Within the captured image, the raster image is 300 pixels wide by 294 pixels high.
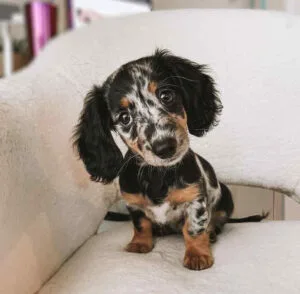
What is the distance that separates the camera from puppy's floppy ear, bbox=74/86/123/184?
87cm

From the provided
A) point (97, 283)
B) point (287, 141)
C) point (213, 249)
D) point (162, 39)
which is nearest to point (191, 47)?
point (162, 39)

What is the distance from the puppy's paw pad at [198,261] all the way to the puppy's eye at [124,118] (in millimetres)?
260

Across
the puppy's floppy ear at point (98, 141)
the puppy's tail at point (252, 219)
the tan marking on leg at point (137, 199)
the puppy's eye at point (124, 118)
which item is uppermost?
the puppy's eye at point (124, 118)

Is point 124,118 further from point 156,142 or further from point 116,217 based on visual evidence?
point 116,217

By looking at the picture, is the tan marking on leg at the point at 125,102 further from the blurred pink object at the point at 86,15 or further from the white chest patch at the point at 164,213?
the blurred pink object at the point at 86,15

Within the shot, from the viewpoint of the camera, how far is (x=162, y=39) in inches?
43.9

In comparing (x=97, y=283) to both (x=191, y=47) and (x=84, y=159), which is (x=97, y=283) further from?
(x=191, y=47)

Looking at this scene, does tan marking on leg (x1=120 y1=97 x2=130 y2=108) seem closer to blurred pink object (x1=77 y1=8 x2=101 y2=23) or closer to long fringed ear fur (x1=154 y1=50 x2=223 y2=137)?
long fringed ear fur (x1=154 y1=50 x2=223 y2=137)

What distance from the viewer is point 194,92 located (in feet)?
2.94

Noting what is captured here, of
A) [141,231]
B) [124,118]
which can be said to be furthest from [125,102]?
[141,231]

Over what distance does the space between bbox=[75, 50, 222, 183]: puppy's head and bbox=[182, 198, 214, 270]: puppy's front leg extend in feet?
0.43

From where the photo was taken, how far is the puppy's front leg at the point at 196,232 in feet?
2.84

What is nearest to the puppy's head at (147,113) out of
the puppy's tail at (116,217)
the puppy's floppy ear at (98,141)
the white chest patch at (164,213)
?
the puppy's floppy ear at (98,141)

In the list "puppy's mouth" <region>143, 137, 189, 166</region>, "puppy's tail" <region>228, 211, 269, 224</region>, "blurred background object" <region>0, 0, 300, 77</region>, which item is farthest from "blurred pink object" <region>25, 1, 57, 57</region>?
"puppy's tail" <region>228, 211, 269, 224</region>
